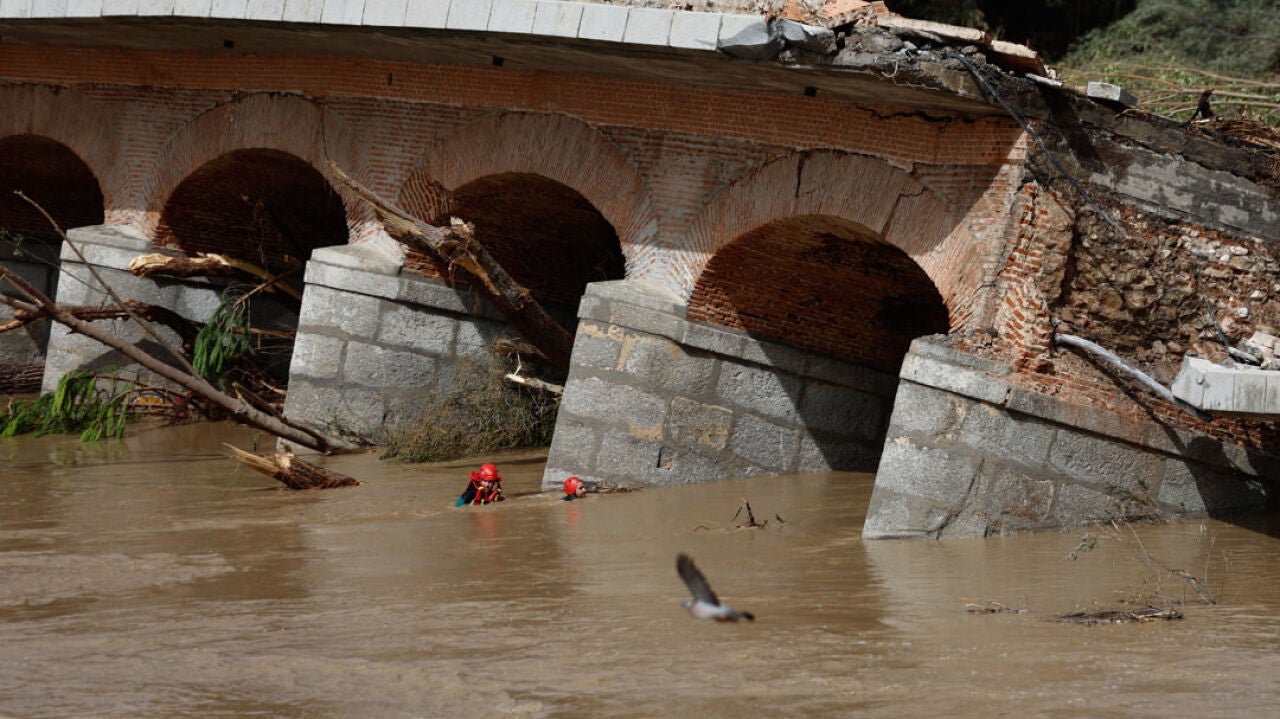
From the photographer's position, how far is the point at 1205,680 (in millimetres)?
4520

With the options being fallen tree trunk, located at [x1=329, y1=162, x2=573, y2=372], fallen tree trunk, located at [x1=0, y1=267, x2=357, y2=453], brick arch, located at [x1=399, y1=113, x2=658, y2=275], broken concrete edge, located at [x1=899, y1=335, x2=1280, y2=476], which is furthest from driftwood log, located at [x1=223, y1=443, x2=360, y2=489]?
broken concrete edge, located at [x1=899, y1=335, x2=1280, y2=476]

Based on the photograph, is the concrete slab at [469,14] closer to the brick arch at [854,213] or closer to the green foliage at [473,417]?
the brick arch at [854,213]

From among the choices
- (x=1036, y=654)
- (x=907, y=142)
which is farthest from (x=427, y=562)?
(x=907, y=142)

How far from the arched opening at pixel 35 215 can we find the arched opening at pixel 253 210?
6.72 feet

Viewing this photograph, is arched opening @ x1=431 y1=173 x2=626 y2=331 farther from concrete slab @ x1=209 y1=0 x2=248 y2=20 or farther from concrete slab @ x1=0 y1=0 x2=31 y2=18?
concrete slab @ x1=0 y1=0 x2=31 y2=18

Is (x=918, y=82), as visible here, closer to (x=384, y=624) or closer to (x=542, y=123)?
(x=542, y=123)

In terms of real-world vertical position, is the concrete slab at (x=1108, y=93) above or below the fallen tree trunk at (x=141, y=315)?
above

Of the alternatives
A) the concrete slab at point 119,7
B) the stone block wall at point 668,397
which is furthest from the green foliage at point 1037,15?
the concrete slab at point 119,7

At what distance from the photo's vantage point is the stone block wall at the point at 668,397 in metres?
9.17

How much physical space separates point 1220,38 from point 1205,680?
11.6m

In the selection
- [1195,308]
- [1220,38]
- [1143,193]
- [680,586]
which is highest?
[1220,38]

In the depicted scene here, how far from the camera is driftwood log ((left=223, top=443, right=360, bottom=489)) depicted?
29.3ft

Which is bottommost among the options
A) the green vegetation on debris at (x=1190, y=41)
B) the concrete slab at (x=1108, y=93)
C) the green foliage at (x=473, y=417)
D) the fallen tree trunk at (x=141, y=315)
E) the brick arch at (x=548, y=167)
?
the green foliage at (x=473, y=417)

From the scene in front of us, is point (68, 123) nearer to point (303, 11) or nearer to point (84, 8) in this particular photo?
point (84, 8)
